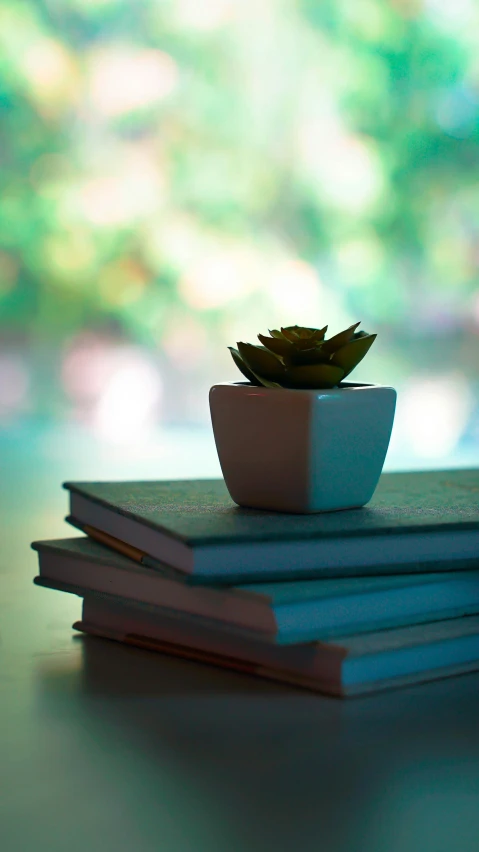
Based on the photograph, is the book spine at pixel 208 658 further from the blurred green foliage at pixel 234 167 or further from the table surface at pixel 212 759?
the blurred green foliage at pixel 234 167

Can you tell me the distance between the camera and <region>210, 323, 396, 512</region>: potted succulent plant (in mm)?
914

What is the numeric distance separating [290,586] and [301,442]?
0.14 m

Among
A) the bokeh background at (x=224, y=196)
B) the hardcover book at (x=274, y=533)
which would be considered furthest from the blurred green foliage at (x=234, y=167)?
the hardcover book at (x=274, y=533)

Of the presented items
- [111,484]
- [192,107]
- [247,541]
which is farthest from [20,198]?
[247,541]

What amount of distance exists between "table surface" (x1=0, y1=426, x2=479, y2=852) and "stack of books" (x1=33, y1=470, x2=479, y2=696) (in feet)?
0.07

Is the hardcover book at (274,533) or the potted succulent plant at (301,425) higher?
the potted succulent plant at (301,425)

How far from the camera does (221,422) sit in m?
0.96

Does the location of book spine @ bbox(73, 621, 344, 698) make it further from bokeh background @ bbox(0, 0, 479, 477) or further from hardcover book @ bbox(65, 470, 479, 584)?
bokeh background @ bbox(0, 0, 479, 477)

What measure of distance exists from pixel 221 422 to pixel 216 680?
0.24 m

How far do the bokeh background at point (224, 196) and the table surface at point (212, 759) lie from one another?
3800 millimetres

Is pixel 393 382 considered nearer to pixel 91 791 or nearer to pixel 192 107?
pixel 192 107

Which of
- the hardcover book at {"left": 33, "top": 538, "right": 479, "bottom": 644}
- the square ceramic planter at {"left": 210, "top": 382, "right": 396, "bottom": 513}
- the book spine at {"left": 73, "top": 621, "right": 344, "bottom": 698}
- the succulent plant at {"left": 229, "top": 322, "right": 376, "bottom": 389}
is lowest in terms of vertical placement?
the book spine at {"left": 73, "top": 621, "right": 344, "bottom": 698}

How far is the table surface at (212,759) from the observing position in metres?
0.58

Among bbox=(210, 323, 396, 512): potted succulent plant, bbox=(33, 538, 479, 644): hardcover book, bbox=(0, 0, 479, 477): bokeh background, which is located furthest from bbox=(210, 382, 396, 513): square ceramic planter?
bbox=(0, 0, 479, 477): bokeh background
